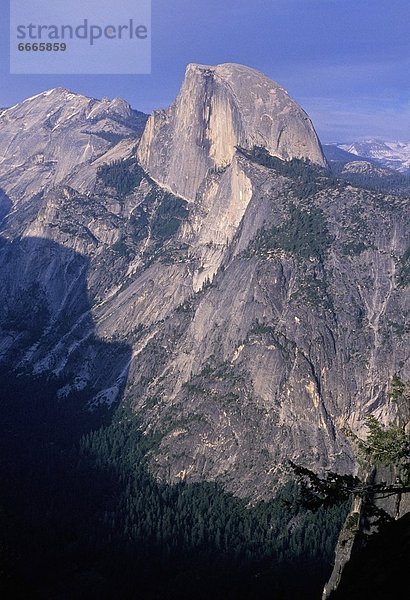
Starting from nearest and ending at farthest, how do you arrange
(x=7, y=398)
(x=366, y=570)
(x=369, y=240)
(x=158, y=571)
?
(x=366, y=570)
(x=158, y=571)
(x=369, y=240)
(x=7, y=398)

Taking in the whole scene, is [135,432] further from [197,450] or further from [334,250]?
[334,250]

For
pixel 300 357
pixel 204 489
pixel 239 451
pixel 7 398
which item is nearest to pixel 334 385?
pixel 300 357

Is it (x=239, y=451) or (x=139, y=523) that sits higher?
(x=239, y=451)

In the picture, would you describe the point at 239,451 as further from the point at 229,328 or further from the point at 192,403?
the point at 229,328

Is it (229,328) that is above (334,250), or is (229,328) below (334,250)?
below

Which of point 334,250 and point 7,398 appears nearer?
point 334,250

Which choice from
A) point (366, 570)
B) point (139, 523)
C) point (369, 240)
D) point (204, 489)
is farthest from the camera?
point (369, 240)

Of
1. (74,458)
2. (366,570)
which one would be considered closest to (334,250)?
(74,458)

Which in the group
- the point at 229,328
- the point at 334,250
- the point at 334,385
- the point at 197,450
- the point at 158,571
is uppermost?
the point at 334,250

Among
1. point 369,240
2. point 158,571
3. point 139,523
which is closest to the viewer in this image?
point 158,571
